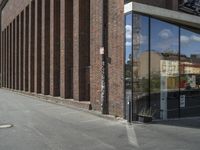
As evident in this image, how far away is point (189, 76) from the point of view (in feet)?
65.7

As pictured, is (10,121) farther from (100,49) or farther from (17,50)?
(17,50)

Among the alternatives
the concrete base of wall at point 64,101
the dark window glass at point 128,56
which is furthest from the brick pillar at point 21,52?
the dark window glass at point 128,56

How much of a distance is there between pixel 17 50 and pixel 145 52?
30694mm

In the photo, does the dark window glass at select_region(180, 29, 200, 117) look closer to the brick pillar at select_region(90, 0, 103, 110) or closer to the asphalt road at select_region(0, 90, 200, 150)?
the asphalt road at select_region(0, 90, 200, 150)

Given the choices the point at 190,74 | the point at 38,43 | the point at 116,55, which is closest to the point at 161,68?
the point at 116,55

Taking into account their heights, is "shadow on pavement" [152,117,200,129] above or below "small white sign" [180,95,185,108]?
below

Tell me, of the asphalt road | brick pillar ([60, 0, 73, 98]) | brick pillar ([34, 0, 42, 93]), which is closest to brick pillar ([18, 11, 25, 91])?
brick pillar ([34, 0, 42, 93])

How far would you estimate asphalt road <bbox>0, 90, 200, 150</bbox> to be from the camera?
1156 centimetres

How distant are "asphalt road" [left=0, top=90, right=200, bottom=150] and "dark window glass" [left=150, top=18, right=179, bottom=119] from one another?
1514 mm

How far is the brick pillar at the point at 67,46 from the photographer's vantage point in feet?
84.5

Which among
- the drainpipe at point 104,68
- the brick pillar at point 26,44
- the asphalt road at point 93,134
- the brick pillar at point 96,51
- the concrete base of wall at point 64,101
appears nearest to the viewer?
the asphalt road at point 93,134

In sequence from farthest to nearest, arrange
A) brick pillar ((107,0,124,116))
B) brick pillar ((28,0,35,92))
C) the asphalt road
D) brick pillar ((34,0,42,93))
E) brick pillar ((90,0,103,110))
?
1. brick pillar ((28,0,35,92))
2. brick pillar ((34,0,42,93))
3. brick pillar ((90,0,103,110))
4. brick pillar ((107,0,124,116))
5. the asphalt road

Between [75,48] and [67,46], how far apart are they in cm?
216

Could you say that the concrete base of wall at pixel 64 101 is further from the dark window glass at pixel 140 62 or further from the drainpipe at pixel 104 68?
the dark window glass at pixel 140 62
